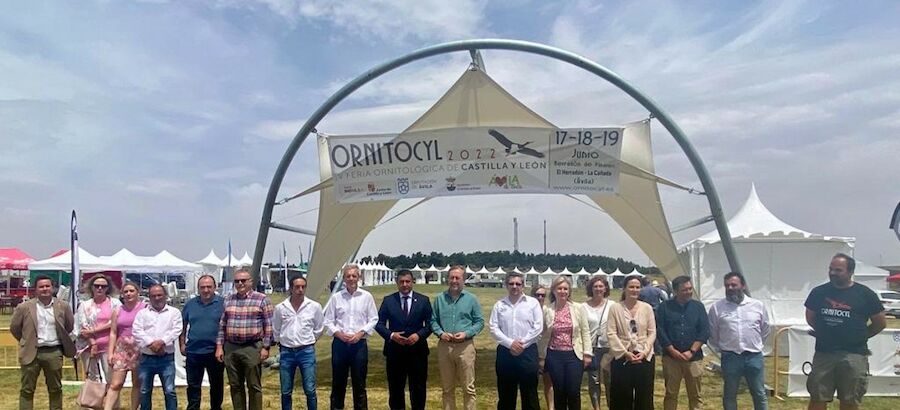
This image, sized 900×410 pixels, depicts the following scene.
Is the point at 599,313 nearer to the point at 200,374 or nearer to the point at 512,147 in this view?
the point at 512,147

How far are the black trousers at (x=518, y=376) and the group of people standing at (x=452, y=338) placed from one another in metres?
0.01

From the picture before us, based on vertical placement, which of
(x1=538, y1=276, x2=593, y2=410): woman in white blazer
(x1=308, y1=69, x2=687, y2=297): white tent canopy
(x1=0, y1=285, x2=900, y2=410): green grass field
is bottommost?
(x1=0, y1=285, x2=900, y2=410): green grass field

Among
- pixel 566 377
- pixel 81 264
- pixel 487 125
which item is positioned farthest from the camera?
pixel 81 264

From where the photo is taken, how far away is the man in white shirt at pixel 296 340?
610 centimetres

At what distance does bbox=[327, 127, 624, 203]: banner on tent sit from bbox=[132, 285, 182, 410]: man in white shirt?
9.57 ft

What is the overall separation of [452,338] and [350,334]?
99cm

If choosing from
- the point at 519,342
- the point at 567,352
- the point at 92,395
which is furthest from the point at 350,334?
the point at 92,395

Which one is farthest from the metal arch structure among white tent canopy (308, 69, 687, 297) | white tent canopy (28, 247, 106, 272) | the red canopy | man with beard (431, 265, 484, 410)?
the red canopy

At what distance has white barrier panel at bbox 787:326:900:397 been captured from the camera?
7918 mm

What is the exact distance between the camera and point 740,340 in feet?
19.1

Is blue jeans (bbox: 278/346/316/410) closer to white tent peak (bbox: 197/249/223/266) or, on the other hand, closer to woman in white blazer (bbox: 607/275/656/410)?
woman in white blazer (bbox: 607/275/656/410)

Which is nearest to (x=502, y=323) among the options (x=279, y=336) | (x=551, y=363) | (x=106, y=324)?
(x=551, y=363)

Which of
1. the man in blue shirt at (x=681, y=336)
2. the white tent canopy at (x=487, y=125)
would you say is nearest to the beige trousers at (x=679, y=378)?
the man in blue shirt at (x=681, y=336)

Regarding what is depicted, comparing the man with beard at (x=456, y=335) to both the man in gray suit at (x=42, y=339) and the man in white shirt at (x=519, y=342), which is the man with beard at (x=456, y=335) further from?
the man in gray suit at (x=42, y=339)
